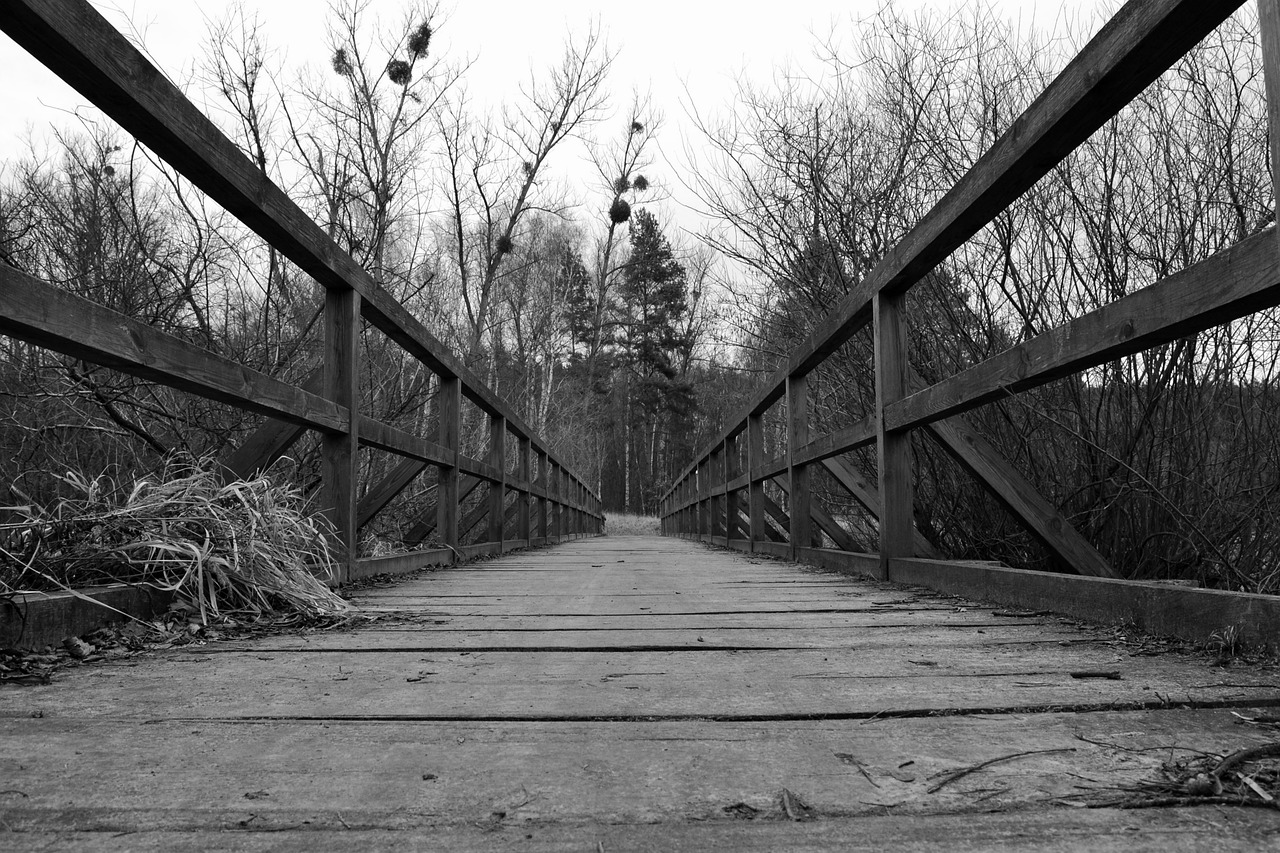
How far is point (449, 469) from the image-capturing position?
4594 mm

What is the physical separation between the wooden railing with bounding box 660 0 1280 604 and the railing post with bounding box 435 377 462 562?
1838 millimetres

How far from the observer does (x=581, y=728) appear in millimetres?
1123

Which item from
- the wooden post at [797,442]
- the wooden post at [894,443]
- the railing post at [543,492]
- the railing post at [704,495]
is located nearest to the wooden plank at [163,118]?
the wooden post at [894,443]

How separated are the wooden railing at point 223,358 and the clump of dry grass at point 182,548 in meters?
0.29

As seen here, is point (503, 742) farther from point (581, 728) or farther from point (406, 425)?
point (406, 425)

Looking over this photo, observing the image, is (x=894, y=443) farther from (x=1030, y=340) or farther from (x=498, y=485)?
(x=498, y=485)

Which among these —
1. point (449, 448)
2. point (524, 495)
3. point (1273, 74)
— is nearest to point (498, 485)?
point (524, 495)

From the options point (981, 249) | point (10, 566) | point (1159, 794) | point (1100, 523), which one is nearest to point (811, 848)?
point (1159, 794)

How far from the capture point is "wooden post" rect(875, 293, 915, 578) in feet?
10.3

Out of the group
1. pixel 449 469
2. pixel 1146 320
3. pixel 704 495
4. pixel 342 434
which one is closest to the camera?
pixel 1146 320

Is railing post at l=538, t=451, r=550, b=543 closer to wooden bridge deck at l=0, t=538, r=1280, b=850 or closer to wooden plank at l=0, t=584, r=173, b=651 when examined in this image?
wooden plank at l=0, t=584, r=173, b=651

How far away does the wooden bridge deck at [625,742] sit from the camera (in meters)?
0.77

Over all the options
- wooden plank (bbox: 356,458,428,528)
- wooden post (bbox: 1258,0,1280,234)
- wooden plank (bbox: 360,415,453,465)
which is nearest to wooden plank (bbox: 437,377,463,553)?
wooden plank (bbox: 360,415,453,465)

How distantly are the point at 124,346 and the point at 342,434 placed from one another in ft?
4.22
